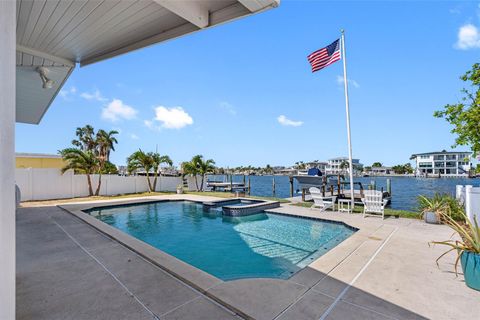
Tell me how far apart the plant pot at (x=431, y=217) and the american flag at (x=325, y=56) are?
22.2ft

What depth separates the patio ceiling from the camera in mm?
2785

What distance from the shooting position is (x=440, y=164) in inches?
2862

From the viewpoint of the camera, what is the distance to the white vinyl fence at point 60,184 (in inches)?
525

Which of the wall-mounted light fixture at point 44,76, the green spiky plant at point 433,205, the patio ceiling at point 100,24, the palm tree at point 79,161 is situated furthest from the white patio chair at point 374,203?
the palm tree at point 79,161

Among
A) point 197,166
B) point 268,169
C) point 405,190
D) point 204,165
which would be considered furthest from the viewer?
point 268,169

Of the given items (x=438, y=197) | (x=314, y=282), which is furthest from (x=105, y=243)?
(x=438, y=197)

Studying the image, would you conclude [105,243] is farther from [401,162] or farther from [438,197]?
[401,162]

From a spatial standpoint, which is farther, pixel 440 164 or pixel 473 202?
pixel 440 164

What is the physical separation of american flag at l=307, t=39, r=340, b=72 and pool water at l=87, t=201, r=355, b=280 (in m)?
6.75

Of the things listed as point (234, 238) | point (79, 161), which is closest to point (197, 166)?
point (79, 161)

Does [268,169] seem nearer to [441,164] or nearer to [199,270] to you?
[441,164]

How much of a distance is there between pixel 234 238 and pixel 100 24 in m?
6.18

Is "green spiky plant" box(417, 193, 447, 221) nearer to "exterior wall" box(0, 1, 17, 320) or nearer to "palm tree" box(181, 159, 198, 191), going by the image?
"exterior wall" box(0, 1, 17, 320)

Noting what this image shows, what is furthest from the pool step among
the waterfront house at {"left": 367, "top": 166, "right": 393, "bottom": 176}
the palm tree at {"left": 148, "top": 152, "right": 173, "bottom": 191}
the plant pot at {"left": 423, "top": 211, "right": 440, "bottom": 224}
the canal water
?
the waterfront house at {"left": 367, "top": 166, "right": 393, "bottom": 176}
